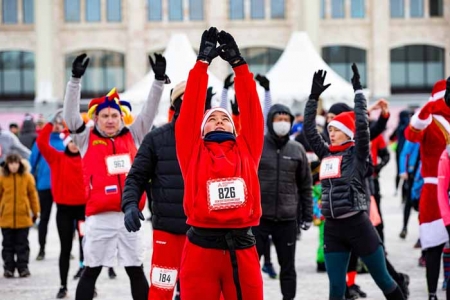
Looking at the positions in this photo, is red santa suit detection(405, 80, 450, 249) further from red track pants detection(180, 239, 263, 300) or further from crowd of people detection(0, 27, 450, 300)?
red track pants detection(180, 239, 263, 300)

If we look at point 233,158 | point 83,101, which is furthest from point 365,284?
point 83,101

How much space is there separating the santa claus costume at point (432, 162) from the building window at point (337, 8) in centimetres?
3917

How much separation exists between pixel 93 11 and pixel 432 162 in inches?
1580

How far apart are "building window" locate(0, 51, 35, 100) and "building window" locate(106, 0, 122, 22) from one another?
477 cm

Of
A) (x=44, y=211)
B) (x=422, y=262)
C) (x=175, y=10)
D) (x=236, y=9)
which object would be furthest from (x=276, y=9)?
(x=422, y=262)

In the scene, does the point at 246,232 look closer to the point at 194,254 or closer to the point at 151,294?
the point at 194,254

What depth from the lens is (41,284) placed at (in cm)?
1086

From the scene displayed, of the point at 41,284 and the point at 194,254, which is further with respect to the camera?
the point at 41,284

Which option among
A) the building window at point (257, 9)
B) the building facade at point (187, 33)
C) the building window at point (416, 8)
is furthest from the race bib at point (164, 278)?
the building window at point (416, 8)

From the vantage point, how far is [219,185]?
5320mm

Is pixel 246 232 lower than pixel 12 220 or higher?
higher

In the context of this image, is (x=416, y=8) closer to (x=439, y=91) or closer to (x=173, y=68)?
(x=173, y=68)

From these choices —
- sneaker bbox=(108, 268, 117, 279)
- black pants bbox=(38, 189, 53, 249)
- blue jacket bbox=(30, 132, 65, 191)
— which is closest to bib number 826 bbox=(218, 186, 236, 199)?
sneaker bbox=(108, 268, 117, 279)

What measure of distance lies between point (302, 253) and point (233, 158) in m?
8.20
